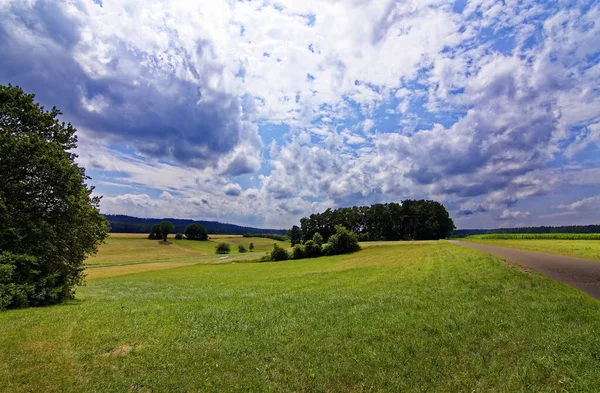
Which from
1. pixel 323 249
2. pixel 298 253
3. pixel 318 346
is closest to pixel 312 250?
pixel 323 249

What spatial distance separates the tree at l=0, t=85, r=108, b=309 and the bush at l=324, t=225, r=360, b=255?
64.6 m

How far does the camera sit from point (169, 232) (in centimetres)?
14562

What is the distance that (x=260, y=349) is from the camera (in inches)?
397

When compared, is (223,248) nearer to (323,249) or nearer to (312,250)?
(312,250)

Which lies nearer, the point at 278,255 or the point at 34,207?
the point at 34,207

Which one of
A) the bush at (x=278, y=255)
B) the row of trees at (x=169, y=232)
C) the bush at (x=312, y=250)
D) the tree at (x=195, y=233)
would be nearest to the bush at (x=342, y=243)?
the bush at (x=312, y=250)

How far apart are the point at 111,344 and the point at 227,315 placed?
16.3ft

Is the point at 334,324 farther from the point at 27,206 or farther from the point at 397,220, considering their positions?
the point at 397,220

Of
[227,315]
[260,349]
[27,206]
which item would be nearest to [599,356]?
[260,349]

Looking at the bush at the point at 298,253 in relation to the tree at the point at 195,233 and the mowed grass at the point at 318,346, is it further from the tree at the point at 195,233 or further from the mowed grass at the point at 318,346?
the tree at the point at 195,233

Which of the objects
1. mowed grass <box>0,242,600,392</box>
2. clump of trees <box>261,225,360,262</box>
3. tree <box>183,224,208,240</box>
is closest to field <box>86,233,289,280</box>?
clump of trees <box>261,225,360,262</box>

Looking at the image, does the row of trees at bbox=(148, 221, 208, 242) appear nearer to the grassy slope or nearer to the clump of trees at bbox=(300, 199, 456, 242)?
the clump of trees at bbox=(300, 199, 456, 242)

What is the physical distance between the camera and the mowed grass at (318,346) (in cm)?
786

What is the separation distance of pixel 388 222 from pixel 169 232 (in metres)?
104
